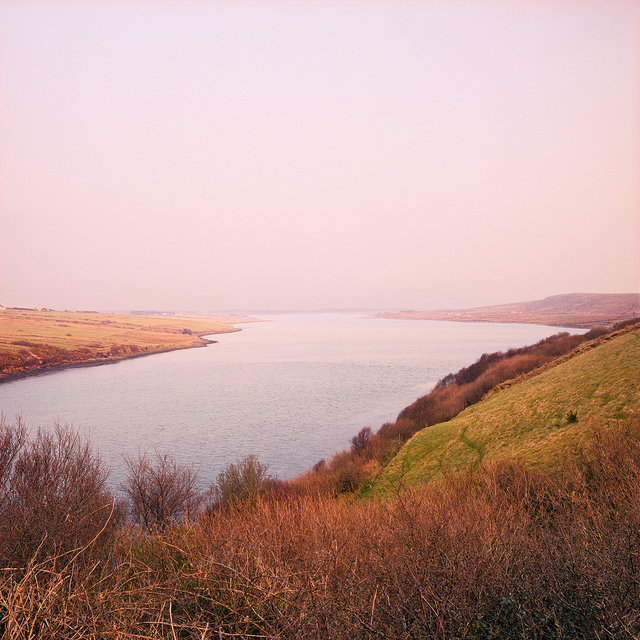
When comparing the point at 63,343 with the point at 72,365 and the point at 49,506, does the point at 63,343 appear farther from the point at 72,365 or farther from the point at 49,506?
the point at 49,506

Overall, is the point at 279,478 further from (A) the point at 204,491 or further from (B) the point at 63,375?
(B) the point at 63,375

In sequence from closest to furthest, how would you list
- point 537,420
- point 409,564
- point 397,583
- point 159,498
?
point 397,583
point 409,564
point 537,420
point 159,498

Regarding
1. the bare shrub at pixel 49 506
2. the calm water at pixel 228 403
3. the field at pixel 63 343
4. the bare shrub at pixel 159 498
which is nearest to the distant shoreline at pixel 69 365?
the field at pixel 63 343

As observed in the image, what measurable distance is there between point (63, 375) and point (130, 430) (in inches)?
1670

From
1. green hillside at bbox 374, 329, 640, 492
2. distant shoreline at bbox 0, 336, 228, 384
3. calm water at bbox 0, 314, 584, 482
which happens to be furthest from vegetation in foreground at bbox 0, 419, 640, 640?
distant shoreline at bbox 0, 336, 228, 384

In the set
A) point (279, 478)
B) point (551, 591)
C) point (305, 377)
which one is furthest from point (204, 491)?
point (305, 377)

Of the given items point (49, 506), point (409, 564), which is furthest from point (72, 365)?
point (409, 564)

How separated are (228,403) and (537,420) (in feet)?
144

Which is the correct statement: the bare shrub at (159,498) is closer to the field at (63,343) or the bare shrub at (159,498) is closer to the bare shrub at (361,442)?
the bare shrub at (361,442)

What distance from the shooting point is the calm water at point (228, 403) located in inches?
1457

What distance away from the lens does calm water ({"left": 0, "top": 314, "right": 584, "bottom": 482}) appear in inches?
1457

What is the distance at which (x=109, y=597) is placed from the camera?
18.9 feet

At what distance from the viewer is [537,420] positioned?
1714cm

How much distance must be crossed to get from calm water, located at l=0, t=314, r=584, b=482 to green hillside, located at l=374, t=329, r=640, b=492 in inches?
584
